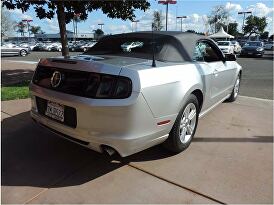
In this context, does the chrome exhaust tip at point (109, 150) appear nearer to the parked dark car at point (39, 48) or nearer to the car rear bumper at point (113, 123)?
the car rear bumper at point (113, 123)

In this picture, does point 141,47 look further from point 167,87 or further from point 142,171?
point 142,171

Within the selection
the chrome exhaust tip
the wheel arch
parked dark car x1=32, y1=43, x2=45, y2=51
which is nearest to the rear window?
the wheel arch

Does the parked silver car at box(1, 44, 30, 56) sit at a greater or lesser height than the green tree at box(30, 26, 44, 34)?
lesser

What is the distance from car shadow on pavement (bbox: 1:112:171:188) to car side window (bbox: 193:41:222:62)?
1495mm

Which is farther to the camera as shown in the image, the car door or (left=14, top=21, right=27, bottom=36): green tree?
(left=14, top=21, right=27, bottom=36): green tree

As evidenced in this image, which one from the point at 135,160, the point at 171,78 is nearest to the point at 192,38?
the point at 171,78

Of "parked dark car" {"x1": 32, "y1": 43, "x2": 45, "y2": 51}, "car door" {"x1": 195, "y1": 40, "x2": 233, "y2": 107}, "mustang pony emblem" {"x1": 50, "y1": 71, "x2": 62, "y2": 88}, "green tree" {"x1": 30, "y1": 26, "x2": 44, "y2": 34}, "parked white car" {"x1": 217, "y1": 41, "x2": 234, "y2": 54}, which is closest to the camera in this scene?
"mustang pony emblem" {"x1": 50, "y1": 71, "x2": 62, "y2": 88}

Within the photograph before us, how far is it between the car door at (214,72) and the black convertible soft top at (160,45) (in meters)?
0.31

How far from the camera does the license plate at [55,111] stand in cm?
325

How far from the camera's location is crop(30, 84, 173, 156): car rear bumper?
9.54 ft

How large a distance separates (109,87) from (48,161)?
4.27ft

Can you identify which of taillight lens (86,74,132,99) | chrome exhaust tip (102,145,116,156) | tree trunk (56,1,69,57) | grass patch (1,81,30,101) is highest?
tree trunk (56,1,69,57)

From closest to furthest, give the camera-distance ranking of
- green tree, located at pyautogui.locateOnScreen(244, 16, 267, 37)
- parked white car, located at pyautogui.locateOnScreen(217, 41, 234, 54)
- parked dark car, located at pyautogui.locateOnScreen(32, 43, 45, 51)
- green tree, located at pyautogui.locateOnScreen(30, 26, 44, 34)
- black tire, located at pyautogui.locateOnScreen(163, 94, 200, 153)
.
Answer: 1. black tire, located at pyautogui.locateOnScreen(163, 94, 200, 153)
2. parked white car, located at pyautogui.locateOnScreen(217, 41, 234, 54)
3. parked dark car, located at pyautogui.locateOnScreen(32, 43, 45, 51)
4. green tree, located at pyautogui.locateOnScreen(244, 16, 267, 37)
5. green tree, located at pyautogui.locateOnScreen(30, 26, 44, 34)

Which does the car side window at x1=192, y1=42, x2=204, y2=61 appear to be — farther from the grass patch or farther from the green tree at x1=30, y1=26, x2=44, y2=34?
the green tree at x1=30, y1=26, x2=44, y2=34
